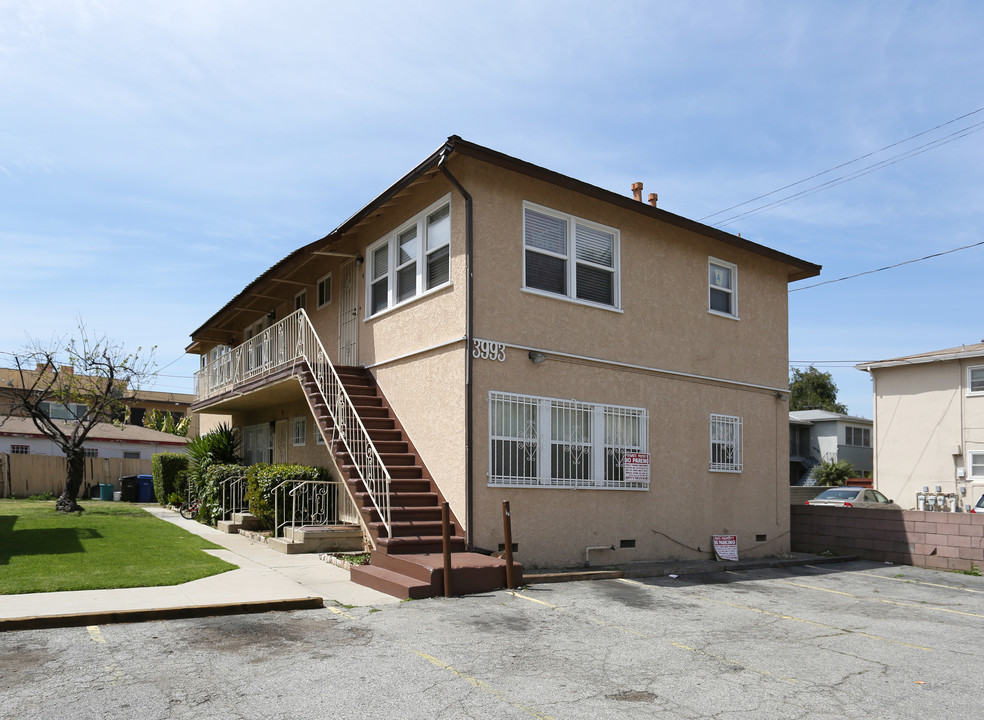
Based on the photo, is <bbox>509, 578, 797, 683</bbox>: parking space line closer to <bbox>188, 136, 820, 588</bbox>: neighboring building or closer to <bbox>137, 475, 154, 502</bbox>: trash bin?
<bbox>188, 136, 820, 588</bbox>: neighboring building

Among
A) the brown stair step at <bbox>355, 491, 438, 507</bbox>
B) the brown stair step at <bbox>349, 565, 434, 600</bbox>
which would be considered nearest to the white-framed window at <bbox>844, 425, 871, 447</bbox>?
the brown stair step at <bbox>355, 491, 438, 507</bbox>

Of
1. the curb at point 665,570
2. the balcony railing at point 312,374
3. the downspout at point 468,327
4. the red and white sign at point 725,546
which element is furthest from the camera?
the red and white sign at point 725,546

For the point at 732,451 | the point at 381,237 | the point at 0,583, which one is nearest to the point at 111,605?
the point at 0,583

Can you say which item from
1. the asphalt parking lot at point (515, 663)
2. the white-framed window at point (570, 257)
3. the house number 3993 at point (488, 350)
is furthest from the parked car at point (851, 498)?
the house number 3993 at point (488, 350)

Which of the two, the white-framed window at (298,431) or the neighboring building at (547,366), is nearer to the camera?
the neighboring building at (547,366)

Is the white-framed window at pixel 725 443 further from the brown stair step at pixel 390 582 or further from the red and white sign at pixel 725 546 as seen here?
the brown stair step at pixel 390 582

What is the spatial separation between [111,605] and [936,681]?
7.66 meters

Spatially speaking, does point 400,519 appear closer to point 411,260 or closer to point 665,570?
point 665,570

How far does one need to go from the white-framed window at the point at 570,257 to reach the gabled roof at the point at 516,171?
0.53 m

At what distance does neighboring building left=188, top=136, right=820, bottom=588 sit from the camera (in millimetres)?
11945

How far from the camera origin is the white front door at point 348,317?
1603 centimetres

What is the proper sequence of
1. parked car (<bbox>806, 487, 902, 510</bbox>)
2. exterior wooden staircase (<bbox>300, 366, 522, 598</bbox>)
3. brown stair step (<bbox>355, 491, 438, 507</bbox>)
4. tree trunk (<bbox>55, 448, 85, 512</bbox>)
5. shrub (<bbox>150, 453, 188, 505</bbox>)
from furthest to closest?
1. shrub (<bbox>150, 453, 188, 505</bbox>)
2. parked car (<bbox>806, 487, 902, 510</bbox>)
3. tree trunk (<bbox>55, 448, 85, 512</bbox>)
4. brown stair step (<bbox>355, 491, 438, 507</bbox>)
5. exterior wooden staircase (<bbox>300, 366, 522, 598</bbox>)

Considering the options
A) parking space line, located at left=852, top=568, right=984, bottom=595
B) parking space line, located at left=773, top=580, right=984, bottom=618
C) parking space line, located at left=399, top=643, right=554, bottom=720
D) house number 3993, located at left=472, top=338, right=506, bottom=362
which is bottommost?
parking space line, located at left=852, top=568, right=984, bottom=595

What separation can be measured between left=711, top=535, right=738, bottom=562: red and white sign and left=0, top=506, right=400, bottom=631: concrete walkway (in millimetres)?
7072
